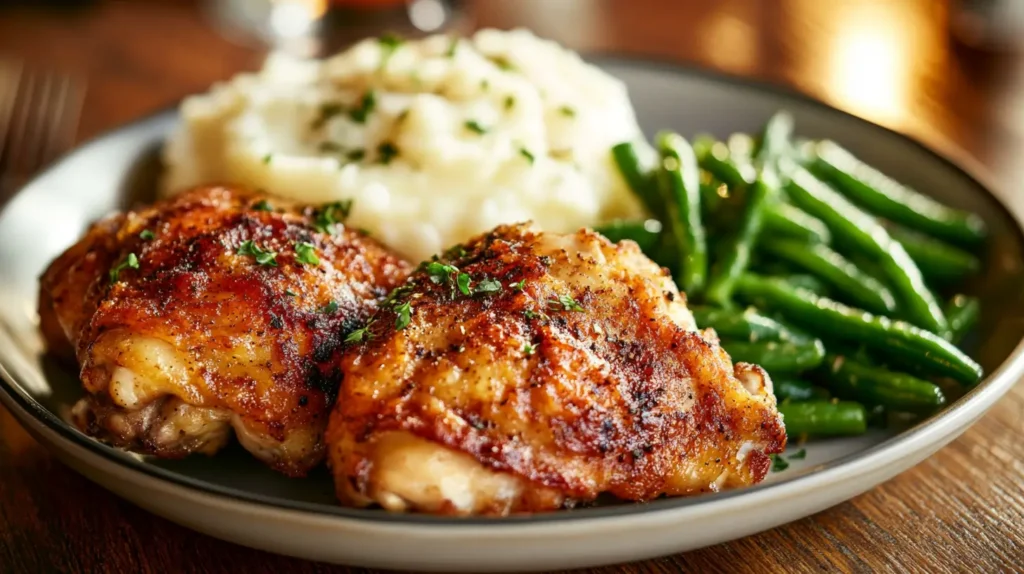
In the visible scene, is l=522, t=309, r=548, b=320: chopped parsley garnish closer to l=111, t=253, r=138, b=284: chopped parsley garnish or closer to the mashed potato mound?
the mashed potato mound

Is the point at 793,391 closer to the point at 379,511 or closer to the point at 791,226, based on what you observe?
the point at 791,226

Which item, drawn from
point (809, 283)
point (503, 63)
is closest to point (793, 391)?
point (809, 283)

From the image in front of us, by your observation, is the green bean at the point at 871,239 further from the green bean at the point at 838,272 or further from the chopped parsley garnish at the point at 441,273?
the chopped parsley garnish at the point at 441,273

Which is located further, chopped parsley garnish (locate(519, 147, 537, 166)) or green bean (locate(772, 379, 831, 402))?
chopped parsley garnish (locate(519, 147, 537, 166))

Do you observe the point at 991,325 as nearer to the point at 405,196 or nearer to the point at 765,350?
the point at 765,350

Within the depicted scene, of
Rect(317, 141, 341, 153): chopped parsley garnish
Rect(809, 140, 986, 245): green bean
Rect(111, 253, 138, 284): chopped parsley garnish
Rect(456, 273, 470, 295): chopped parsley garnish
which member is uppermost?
Rect(809, 140, 986, 245): green bean

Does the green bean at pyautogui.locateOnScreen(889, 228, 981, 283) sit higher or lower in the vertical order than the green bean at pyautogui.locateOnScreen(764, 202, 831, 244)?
higher

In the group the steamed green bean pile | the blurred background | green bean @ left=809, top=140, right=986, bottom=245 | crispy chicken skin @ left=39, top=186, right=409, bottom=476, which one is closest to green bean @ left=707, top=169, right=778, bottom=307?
the steamed green bean pile
